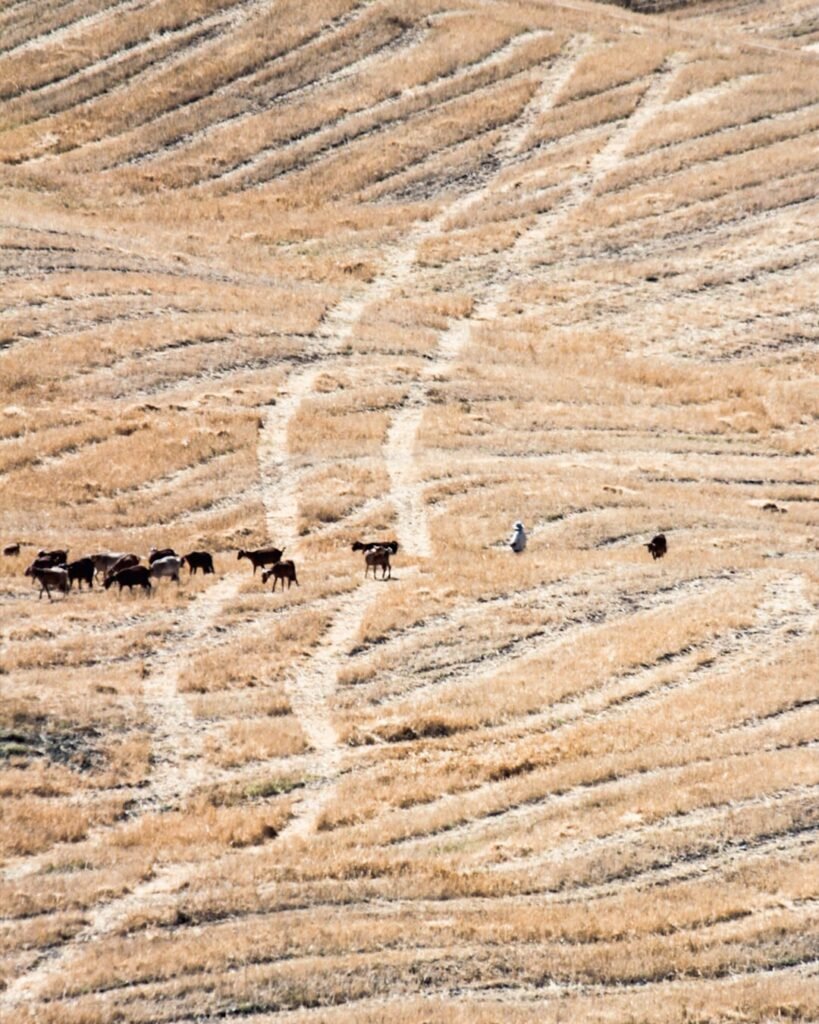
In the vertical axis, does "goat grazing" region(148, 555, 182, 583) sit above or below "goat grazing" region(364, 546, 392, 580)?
above

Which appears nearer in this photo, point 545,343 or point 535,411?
point 535,411

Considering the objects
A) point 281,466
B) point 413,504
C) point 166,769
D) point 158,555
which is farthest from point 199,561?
point 166,769

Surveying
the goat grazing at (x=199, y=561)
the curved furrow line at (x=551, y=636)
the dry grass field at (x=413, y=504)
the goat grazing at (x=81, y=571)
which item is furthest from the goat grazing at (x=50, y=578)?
the curved furrow line at (x=551, y=636)

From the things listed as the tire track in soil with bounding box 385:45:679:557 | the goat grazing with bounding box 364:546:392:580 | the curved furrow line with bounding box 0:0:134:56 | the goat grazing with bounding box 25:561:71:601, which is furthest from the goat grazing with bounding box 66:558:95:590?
the curved furrow line with bounding box 0:0:134:56

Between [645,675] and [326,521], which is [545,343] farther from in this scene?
[645,675]

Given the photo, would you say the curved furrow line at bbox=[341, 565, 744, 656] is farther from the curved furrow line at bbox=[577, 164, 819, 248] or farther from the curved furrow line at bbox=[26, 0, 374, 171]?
the curved furrow line at bbox=[26, 0, 374, 171]

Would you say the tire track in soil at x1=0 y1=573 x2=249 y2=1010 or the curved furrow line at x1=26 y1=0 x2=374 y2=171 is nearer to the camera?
the tire track in soil at x1=0 y1=573 x2=249 y2=1010

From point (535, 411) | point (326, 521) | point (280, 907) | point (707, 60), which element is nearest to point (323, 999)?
point (280, 907)
